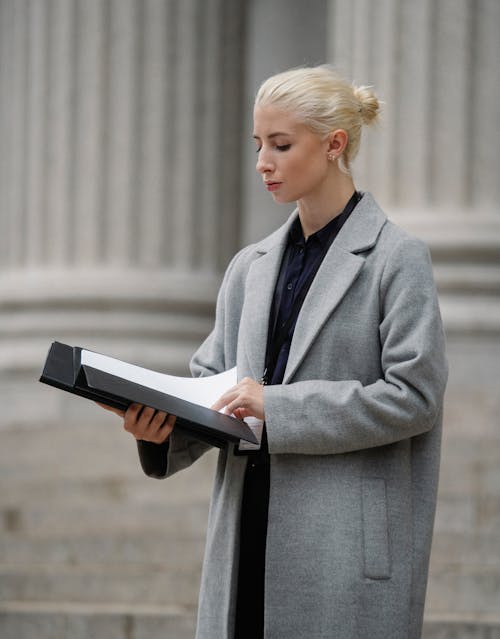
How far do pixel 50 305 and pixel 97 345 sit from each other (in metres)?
0.40

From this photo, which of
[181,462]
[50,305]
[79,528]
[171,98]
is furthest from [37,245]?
[181,462]

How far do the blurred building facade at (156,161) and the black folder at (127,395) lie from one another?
4531 mm

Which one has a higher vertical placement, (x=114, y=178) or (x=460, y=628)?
(x=114, y=178)

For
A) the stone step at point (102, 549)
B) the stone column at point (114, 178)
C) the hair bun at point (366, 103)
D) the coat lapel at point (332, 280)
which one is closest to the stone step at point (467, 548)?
the stone step at point (102, 549)

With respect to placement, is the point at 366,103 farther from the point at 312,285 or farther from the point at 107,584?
the point at 107,584

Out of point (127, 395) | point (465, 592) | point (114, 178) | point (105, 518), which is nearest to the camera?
point (127, 395)

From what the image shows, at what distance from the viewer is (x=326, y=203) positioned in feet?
11.1

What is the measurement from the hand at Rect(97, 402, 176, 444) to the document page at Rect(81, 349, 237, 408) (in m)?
0.06

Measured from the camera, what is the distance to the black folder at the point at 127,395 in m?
3.10

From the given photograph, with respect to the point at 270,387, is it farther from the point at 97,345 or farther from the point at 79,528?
the point at 97,345

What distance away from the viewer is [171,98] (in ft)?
31.3

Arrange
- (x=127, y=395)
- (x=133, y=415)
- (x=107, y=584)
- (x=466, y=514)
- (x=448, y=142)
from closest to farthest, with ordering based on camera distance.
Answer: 1. (x=127, y=395)
2. (x=133, y=415)
3. (x=466, y=514)
4. (x=107, y=584)
5. (x=448, y=142)

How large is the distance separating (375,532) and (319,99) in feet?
3.11

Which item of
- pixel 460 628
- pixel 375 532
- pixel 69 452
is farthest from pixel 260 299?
pixel 69 452
